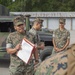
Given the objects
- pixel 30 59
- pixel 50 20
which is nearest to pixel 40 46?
pixel 30 59

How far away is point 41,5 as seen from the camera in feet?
181

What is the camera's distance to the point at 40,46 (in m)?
5.53

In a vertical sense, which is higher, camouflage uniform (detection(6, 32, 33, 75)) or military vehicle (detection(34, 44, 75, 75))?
military vehicle (detection(34, 44, 75, 75))

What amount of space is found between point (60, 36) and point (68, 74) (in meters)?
4.66

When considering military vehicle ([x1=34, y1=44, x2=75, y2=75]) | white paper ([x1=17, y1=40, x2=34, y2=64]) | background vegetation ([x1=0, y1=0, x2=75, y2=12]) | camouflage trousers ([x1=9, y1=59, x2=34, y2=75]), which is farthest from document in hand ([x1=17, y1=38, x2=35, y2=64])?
background vegetation ([x1=0, y1=0, x2=75, y2=12])

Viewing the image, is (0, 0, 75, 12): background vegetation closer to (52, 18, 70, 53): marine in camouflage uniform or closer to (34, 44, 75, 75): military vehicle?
(52, 18, 70, 53): marine in camouflage uniform

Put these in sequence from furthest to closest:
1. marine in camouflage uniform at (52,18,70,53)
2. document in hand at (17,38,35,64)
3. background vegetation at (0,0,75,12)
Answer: background vegetation at (0,0,75,12)
marine in camouflage uniform at (52,18,70,53)
document in hand at (17,38,35,64)

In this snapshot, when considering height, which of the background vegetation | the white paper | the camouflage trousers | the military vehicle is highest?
the military vehicle

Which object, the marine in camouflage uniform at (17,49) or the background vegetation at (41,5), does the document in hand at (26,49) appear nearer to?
the marine in camouflage uniform at (17,49)

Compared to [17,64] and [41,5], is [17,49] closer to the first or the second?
[17,64]

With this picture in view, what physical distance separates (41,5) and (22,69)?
50.9 m

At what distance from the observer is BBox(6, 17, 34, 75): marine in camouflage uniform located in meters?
4.45

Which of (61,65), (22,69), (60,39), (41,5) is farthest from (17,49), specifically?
(41,5)

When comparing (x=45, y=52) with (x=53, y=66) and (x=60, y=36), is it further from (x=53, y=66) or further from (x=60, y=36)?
(x=53, y=66)
